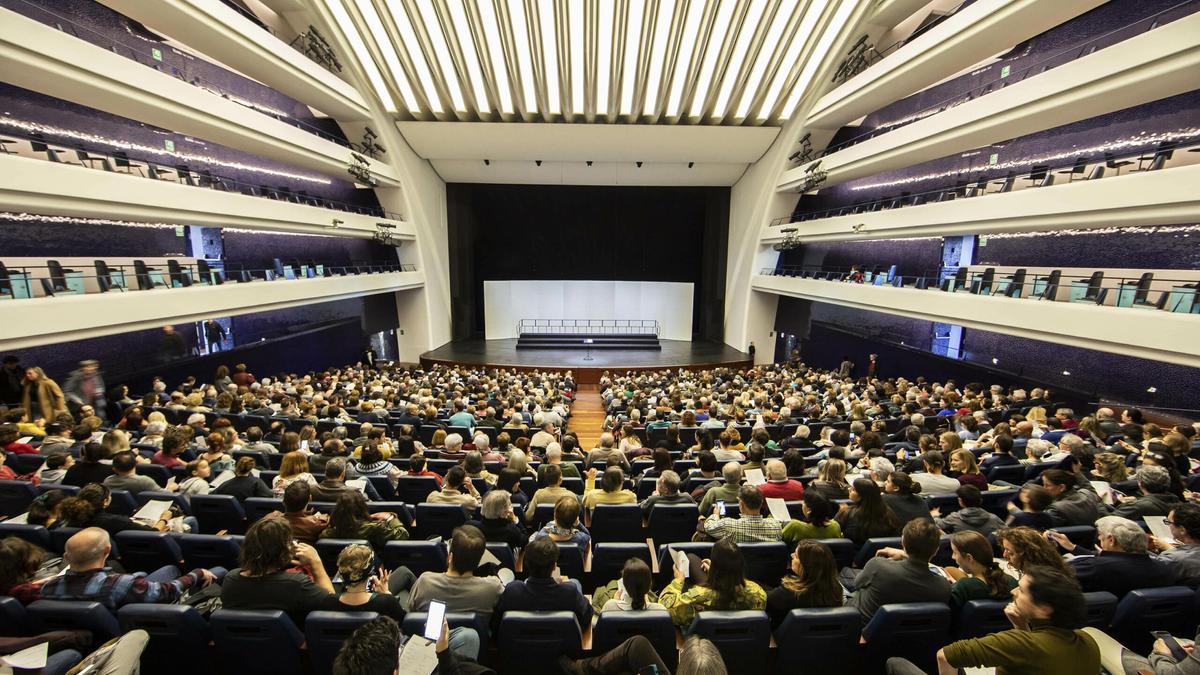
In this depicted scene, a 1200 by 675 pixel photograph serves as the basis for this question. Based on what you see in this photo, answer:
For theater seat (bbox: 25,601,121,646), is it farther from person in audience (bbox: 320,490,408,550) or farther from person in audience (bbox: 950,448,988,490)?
person in audience (bbox: 950,448,988,490)

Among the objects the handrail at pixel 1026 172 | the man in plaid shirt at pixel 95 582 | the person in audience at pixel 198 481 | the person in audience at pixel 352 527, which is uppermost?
the handrail at pixel 1026 172

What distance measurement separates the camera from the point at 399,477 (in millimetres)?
5457

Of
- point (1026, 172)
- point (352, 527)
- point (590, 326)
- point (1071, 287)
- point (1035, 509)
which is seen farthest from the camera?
point (590, 326)

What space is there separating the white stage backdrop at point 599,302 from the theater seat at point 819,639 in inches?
958

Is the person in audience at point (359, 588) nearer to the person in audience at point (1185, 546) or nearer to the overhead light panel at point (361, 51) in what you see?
the person in audience at point (1185, 546)

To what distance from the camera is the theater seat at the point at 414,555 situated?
370cm

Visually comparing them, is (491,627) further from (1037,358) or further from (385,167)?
(385,167)

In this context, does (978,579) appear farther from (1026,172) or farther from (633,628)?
(1026,172)

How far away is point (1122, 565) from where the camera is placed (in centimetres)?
315

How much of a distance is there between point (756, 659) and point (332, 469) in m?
3.75

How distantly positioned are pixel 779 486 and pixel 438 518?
3.20 m

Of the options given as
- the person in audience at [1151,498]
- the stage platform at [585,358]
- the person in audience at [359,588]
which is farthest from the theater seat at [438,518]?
the stage platform at [585,358]

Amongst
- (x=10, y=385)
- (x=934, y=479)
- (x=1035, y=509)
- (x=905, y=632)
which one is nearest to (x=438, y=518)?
(x=905, y=632)

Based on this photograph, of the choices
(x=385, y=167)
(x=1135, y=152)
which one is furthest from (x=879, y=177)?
(x=385, y=167)
